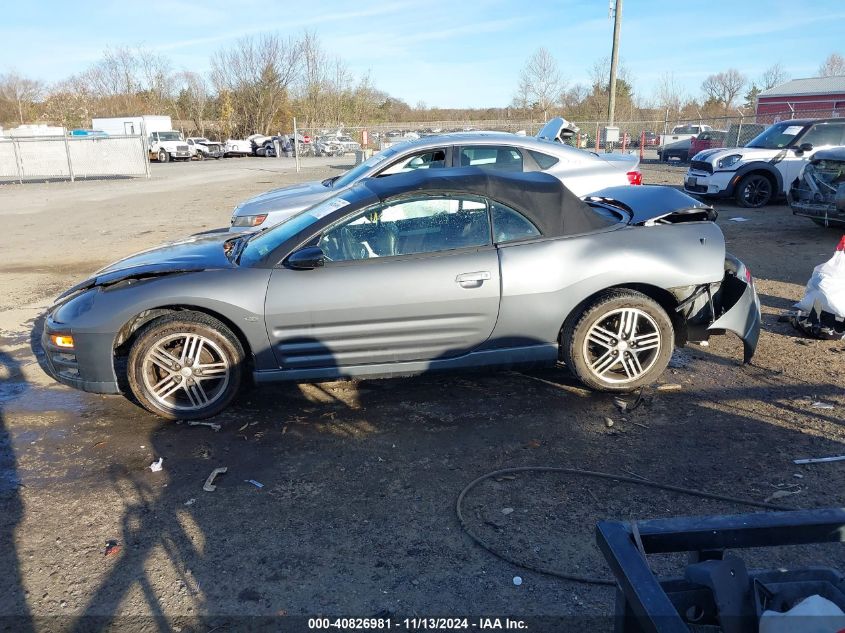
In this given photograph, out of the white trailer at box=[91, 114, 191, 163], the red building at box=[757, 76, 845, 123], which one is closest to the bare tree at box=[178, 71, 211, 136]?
the white trailer at box=[91, 114, 191, 163]

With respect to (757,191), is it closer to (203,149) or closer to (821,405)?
(821,405)

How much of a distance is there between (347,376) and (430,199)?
1.35m

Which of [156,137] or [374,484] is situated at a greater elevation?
[156,137]

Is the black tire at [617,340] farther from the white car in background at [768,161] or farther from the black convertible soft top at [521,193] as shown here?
the white car in background at [768,161]

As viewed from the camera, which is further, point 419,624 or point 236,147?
point 236,147

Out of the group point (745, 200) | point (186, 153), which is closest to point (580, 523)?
point (745, 200)

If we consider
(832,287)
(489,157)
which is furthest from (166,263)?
(832,287)

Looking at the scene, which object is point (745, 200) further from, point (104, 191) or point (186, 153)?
point (186, 153)

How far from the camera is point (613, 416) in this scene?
4422mm

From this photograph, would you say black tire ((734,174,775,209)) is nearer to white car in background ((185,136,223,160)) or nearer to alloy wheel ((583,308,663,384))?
alloy wheel ((583,308,663,384))

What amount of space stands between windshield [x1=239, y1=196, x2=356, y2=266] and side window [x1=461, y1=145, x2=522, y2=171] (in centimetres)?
388

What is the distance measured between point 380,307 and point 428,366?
1.76 ft

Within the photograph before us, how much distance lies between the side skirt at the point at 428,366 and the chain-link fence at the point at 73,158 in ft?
83.9

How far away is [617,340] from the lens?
460 centimetres
